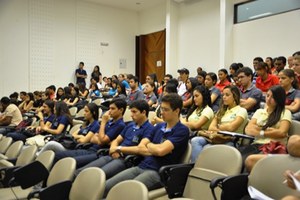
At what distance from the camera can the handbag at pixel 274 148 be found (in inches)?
92.0

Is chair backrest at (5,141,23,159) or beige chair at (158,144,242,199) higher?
beige chair at (158,144,242,199)

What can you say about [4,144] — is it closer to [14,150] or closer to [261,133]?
[14,150]

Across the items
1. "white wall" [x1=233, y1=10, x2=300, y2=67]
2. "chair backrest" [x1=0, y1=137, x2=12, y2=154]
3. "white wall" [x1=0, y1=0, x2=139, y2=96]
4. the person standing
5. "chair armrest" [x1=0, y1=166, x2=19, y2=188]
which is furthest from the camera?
the person standing

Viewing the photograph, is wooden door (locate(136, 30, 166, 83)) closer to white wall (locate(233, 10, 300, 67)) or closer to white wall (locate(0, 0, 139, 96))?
white wall (locate(0, 0, 139, 96))

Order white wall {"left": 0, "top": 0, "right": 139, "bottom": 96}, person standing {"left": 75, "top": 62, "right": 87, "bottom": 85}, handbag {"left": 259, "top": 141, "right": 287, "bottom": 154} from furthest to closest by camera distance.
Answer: person standing {"left": 75, "top": 62, "right": 87, "bottom": 85}
white wall {"left": 0, "top": 0, "right": 139, "bottom": 96}
handbag {"left": 259, "top": 141, "right": 287, "bottom": 154}

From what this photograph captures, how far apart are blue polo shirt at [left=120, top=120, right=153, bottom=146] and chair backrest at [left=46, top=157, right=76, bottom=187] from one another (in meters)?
0.64

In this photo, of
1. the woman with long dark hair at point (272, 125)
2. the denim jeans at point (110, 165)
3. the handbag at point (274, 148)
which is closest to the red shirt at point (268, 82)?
the woman with long dark hair at point (272, 125)

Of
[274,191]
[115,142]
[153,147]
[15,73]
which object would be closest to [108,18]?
[15,73]

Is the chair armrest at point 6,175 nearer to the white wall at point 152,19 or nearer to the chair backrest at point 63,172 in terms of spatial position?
the chair backrest at point 63,172

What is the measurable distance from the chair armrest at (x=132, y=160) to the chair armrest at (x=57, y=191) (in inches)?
24.6

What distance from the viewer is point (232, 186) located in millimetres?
1940

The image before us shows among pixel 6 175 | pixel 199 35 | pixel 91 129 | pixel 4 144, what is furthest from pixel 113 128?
pixel 199 35

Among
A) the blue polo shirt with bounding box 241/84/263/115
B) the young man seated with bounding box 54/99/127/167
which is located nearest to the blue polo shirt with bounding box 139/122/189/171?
the young man seated with bounding box 54/99/127/167

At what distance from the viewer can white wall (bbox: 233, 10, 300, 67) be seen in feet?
21.5
